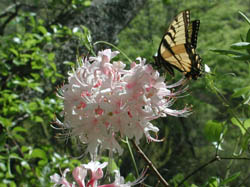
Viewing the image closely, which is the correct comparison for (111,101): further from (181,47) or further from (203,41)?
(203,41)

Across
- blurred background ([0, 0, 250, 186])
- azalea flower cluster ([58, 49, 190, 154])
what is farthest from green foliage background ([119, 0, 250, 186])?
azalea flower cluster ([58, 49, 190, 154])

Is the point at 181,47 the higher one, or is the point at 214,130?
the point at 181,47

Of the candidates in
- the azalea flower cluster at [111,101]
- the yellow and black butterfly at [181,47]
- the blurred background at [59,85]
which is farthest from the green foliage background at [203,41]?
the azalea flower cluster at [111,101]

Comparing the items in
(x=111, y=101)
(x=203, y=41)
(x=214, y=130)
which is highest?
(x=111, y=101)

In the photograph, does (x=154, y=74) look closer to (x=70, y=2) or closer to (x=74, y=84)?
(x=74, y=84)

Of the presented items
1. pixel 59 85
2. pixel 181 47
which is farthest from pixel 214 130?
pixel 59 85

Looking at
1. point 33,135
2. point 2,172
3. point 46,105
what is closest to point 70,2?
point 46,105

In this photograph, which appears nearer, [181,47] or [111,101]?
[111,101]
